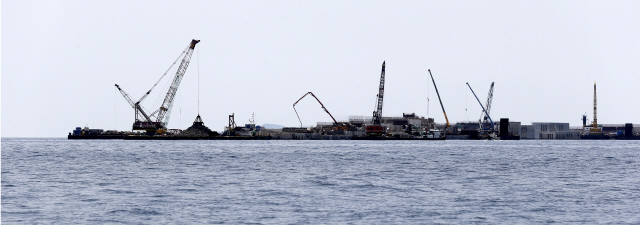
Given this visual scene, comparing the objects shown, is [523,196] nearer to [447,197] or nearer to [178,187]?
[447,197]

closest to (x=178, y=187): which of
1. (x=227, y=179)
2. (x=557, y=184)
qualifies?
(x=227, y=179)

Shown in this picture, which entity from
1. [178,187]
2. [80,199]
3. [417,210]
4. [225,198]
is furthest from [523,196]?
[80,199]

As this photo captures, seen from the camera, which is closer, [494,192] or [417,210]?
[417,210]

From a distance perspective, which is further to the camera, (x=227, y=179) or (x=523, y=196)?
(x=227, y=179)

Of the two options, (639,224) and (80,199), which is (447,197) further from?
(80,199)

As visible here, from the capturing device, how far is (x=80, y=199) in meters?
48.3


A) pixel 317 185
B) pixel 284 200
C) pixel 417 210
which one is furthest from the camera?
pixel 317 185

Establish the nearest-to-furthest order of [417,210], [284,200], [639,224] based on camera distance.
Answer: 1. [639,224]
2. [417,210]
3. [284,200]

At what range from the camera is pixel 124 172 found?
248ft

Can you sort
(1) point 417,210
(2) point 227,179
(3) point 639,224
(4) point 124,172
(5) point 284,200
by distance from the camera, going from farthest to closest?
(4) point 124,172 < (2) point 227,179 < (5) point 284,200 < (1) point 417,210 < (3) point 639,224

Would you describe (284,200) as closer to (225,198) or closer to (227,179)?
(225,198)

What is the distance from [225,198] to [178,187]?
9.40 m

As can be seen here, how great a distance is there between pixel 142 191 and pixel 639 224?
33488 millimetres

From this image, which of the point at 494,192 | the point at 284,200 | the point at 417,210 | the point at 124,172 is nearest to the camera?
the point at 417,210
